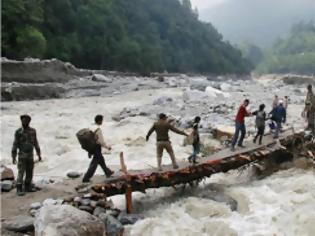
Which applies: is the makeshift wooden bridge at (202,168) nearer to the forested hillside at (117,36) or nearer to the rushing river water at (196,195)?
the rushing river water at (196,195)

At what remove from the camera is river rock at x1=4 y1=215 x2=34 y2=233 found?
28.0 feet

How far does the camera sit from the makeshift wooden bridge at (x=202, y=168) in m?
10.6

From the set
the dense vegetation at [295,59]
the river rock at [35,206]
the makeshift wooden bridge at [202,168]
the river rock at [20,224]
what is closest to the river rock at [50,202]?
Answer: the river rock at [35,206]

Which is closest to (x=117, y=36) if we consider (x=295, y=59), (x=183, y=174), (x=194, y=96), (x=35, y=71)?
(x=35, y=71)

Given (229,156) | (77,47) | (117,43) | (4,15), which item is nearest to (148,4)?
(117,43)

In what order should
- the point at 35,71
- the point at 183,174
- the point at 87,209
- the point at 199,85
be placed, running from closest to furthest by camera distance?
the point at 87,209 → the point at 183,174 → the point at 35,71 → the point at 199,85

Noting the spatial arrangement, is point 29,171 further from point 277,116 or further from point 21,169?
point 277,116

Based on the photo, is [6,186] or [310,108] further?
[310,108]

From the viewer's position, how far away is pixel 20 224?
8.62m

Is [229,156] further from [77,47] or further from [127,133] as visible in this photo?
[77,47]

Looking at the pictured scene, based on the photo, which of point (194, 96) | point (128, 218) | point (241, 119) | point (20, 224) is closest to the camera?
point (20, 224)

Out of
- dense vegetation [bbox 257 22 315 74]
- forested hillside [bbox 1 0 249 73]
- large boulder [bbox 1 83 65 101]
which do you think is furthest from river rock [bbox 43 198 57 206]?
dense vegetation [bbox 257 22 315 74]

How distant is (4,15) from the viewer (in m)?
43.6

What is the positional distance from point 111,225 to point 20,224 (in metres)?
1.63
